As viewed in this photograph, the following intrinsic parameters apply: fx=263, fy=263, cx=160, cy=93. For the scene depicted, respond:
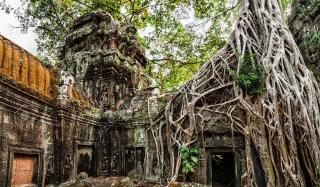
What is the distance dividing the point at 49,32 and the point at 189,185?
1072 centimetres

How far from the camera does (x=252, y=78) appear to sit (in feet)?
15.6

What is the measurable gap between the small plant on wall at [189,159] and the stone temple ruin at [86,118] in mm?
207

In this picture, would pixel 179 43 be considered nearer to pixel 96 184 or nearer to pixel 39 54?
pixel 39 54

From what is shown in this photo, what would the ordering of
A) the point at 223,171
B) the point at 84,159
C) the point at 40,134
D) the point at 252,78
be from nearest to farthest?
the point at 40,134
the point at 252,78
the point at 84,159
the point at 223,171

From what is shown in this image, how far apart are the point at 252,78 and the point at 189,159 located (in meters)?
1.85

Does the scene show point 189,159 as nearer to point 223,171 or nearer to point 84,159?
point 223,171

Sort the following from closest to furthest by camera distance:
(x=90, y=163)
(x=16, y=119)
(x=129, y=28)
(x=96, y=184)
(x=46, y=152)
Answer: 1. (x=16, y=119)
2. (x=46, y=152)
3. (x=96, y=184)
4. (x=90, y=163)
5. (x=129, y=28)

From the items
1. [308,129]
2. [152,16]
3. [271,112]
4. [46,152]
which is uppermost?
[152,16]

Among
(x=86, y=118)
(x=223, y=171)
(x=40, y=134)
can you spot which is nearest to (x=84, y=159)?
(x=86, y=118)

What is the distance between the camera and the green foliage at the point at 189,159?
4641mm

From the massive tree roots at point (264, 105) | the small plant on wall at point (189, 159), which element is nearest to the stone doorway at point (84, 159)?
the massive tree roots at point (264, 105)

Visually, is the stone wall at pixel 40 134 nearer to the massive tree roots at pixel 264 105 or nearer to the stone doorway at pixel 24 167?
the stone doorway at pixel 24 167

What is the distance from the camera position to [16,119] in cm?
409

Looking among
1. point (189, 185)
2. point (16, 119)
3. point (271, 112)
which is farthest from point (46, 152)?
point (271, 112)
